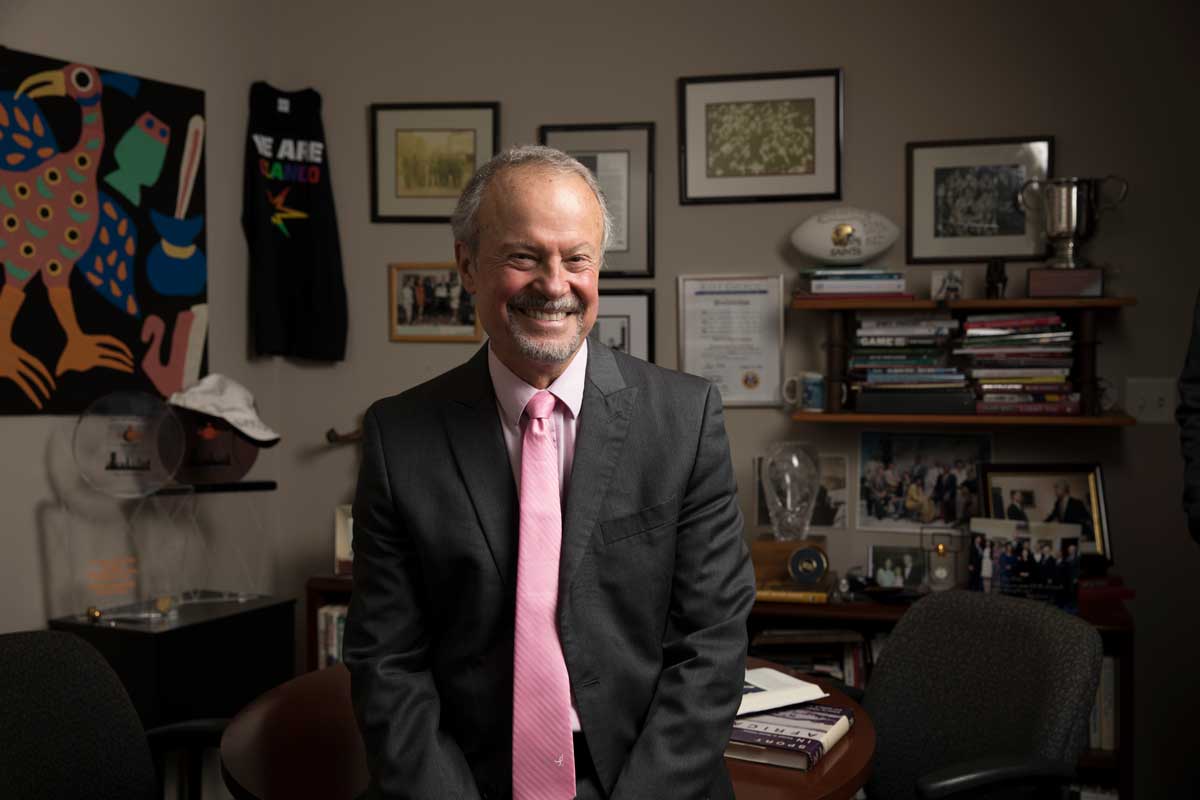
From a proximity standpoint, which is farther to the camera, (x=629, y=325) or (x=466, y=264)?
(x=629, y=325)

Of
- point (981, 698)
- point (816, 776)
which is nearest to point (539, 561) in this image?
point (816, 776)

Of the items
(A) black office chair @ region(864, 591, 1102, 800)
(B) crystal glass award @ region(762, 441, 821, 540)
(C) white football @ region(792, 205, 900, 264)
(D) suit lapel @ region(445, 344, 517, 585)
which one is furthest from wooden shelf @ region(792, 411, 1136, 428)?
(D) suit lapel @ region(445, 344, 517, 585)

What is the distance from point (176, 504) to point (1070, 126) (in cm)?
293

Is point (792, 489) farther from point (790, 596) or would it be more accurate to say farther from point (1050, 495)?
point (1050, 495)

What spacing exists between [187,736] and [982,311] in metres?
2.48

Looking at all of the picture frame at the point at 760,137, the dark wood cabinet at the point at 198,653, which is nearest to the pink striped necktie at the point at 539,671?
the dark wood cabinet at the point at 198,653

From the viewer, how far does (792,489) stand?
11.0ft

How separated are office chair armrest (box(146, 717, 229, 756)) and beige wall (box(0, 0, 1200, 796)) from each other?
1.09 metres

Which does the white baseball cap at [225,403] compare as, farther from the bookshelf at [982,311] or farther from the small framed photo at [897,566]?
the small framed photo at [897,566]

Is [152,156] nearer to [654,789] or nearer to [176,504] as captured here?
[176,504]

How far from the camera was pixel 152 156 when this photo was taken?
10.9 feet

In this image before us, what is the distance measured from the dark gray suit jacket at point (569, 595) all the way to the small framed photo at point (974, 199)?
6.70ft

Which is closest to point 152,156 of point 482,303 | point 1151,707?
point 482,303

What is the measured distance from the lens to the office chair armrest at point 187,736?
2033 millimetres
